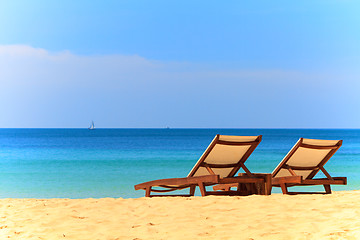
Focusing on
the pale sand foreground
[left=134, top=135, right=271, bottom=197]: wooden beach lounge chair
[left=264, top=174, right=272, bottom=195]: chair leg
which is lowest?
the pale sand foreground

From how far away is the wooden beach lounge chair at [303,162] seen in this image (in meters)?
5.72

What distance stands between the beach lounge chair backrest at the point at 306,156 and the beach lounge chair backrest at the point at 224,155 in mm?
470

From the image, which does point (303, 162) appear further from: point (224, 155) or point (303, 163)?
point (224, 155)

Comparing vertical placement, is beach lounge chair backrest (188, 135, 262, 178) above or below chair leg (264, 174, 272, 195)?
above

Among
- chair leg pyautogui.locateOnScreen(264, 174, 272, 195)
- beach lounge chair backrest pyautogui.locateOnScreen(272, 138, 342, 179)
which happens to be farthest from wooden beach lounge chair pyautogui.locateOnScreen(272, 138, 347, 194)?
chair leg pyautogui.locateOnScreen(264, 174, 272, 195)

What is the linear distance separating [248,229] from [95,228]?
1.31 m

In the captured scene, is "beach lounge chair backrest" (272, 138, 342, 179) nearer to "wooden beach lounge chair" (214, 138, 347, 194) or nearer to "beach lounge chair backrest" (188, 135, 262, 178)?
"wooden beach lounge chair" (214, 138, 347, 194)

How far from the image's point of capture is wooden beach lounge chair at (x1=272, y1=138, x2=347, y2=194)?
5722mm

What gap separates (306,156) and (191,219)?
2.14 meters

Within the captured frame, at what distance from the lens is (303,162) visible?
6.08m

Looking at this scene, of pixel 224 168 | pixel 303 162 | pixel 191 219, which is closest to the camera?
pixel 191 219

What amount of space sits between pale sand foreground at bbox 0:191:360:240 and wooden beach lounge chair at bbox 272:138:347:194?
0.95ft

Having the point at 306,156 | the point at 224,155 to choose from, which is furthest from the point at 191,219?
the point at 306,156

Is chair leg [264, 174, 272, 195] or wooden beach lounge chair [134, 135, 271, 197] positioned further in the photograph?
chair leg [264, 174, 272, 195]
